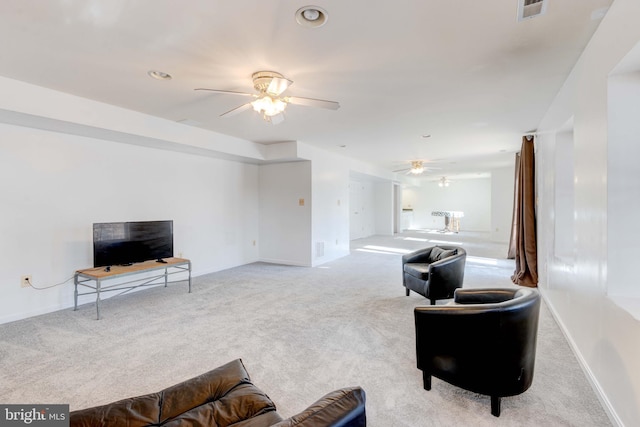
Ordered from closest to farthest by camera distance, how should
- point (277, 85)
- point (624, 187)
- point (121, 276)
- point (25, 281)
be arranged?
point (624, 187)
point (277, 85)
point (25, 281)
point (121, 276)

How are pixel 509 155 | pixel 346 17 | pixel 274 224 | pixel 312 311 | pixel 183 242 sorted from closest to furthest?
1. pixel 346 17
2. pixel 312 311
3. pixel 183 242
4. pixel 274 224
5. pixel 509 155

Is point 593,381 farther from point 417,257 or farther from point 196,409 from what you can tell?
point 196,409

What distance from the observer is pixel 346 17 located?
195 centimetres

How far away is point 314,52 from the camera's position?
2408mm

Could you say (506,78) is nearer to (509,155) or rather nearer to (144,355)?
(144,355)

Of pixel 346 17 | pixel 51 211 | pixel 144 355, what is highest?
pixel 346 17

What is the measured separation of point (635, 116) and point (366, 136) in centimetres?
373

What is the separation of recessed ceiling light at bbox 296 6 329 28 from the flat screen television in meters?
3.45

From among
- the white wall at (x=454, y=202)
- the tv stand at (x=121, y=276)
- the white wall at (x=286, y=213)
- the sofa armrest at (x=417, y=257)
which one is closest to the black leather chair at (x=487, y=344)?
the sofa armrest at (x=417, y=257)

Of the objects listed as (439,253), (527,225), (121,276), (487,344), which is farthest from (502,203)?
(121,276)

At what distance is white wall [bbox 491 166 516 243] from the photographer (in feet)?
30.0

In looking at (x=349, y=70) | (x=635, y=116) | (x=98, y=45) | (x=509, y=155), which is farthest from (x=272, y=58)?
(x=509, y=155)

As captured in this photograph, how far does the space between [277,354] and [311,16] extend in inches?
103

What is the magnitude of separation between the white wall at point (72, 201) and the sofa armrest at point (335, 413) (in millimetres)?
4198
